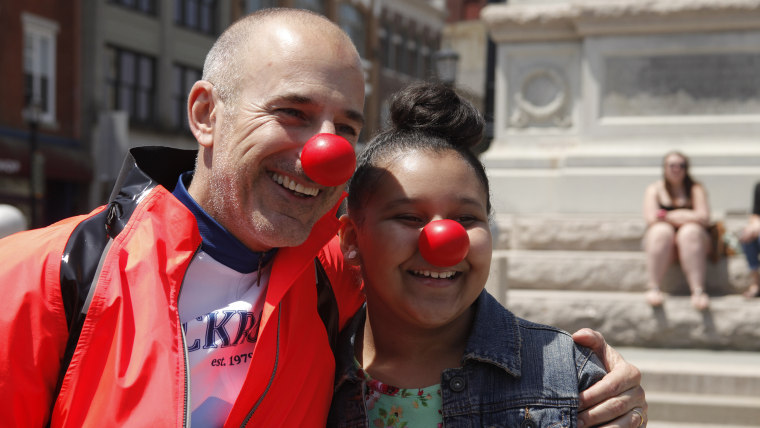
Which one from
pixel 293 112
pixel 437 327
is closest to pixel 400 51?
pixel 437 327

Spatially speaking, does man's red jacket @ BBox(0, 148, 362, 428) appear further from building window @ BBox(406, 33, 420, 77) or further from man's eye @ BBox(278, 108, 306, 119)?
building window @ BBox(406, 33, 420, 77)

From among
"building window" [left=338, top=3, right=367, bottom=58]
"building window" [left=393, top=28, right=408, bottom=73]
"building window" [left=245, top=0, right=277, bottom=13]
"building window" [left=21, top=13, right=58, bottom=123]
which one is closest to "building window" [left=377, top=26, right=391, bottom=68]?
"building window" [left=393, top=28, right=408, bottom=73]

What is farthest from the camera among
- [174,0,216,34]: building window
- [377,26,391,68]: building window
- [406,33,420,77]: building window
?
[406,33,420,77]: building window

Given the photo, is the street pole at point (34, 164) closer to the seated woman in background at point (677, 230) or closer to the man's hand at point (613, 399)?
the seated woman in background at point (677, 230)

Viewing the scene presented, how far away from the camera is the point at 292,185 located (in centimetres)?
183

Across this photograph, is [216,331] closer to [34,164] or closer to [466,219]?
[466,219]

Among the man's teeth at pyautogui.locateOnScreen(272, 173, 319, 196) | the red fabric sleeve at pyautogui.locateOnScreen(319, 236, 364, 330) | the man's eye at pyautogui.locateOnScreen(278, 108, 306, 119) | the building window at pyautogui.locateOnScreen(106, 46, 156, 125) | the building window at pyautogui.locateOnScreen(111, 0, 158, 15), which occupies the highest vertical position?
the building window at pyautogui.locateOnScreen(111, 0, 158, 15)

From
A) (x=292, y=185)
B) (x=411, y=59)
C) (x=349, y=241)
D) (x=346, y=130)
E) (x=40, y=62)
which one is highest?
(x=411, y=59)

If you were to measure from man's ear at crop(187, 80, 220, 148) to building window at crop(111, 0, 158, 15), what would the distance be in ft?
75.4

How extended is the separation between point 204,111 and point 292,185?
339 millimetres

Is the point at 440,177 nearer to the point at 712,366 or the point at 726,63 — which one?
the point at 712,366

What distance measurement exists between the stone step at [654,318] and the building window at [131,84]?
20256 millimetres

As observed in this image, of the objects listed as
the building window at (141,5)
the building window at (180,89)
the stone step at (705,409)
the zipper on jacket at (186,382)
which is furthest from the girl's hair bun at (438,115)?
the building window at (180,89)

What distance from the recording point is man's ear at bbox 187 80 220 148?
1.97 m
